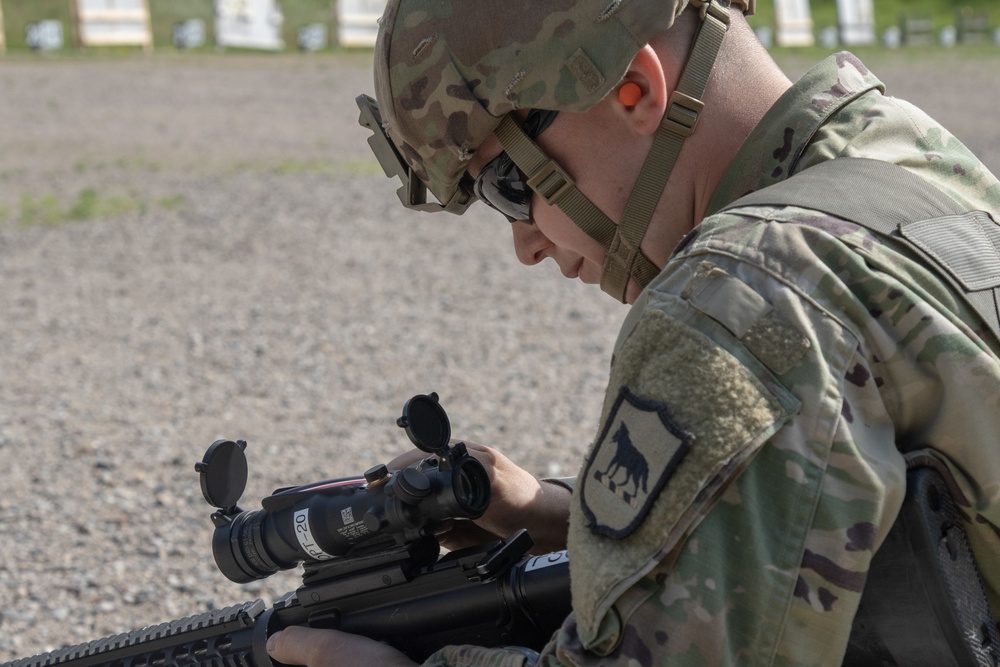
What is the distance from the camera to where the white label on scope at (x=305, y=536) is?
97.2 inches

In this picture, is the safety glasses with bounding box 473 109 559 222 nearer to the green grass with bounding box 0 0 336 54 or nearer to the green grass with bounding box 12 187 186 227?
the green grass with bounding box 12 187 186 227

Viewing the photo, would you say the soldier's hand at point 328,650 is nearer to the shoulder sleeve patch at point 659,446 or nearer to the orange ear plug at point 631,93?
the shoulder sleeve patch at point 659,446

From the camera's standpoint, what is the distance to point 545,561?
7.53 feet

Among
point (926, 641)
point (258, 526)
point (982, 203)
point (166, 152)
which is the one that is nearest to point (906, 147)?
point (982, 203)

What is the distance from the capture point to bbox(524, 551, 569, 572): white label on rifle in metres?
2.28

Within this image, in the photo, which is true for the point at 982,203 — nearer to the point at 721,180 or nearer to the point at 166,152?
the point at 721,180

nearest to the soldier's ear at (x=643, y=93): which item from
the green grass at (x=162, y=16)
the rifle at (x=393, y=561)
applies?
the rifle at (x=393, y=561)

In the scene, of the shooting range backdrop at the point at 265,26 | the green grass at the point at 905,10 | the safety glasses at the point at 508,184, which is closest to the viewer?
the safety glasses at the point at 508,184

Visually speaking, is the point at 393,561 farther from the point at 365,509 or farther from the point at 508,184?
the point at 508,184

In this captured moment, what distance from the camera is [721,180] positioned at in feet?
6.67

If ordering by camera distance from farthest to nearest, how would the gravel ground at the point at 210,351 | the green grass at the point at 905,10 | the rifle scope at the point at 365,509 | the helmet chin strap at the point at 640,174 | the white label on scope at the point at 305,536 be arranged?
1. the green grass at the point at 905,10
2. the gravel ground at the point at 210,351
3. the white label on scope at the point at 305,536
4. the rifle scope at the point at 365,509
5. the helmet chin strap at the point at 640,174

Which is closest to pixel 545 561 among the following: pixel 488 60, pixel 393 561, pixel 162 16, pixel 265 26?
pixel 393 561

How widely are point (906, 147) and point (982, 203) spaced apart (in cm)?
15

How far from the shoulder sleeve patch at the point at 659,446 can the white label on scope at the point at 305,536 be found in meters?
0.92
